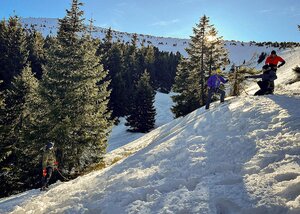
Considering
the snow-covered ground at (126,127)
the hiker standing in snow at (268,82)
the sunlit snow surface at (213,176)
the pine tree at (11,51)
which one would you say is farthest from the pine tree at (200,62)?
the pine tree at (11,51)

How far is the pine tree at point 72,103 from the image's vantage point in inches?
754

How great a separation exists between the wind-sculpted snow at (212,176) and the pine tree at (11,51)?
46.4 meters

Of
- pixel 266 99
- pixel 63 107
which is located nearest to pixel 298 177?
pixel 266 99

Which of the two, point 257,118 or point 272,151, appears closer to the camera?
point 272,151

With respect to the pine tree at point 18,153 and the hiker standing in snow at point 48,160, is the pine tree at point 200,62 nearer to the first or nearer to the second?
the pine tree at point 18,153

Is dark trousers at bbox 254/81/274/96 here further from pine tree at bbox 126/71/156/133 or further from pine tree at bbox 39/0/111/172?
pine tree at bbox 126/71/156/133

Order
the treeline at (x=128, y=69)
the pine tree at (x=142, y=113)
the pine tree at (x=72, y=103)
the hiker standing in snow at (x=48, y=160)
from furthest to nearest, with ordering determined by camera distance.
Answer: the treeline at (x=128, y=69) → the pine tree at (x=142, y=113) → the pine tree at (x=72, y=103) → the hiker standing in snow at (x=48, y=160)

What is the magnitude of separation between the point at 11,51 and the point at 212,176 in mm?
54433

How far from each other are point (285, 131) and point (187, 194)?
3682 mm

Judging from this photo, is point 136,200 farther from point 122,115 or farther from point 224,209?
point 122,115

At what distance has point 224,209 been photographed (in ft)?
21.6

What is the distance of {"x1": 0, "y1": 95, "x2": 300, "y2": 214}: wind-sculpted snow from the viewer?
6.73m

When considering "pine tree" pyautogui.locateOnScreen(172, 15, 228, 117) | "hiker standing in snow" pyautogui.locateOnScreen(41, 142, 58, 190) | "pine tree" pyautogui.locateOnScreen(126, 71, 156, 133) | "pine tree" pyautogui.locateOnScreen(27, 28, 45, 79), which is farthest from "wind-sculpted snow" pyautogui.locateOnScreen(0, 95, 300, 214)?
"pine tree" pyautogui.locateOnScreen(27, 28, 45, 79)

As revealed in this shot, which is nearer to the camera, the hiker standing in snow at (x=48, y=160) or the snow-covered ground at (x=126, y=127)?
the hiker standing in snow at (x=48, y=160)
